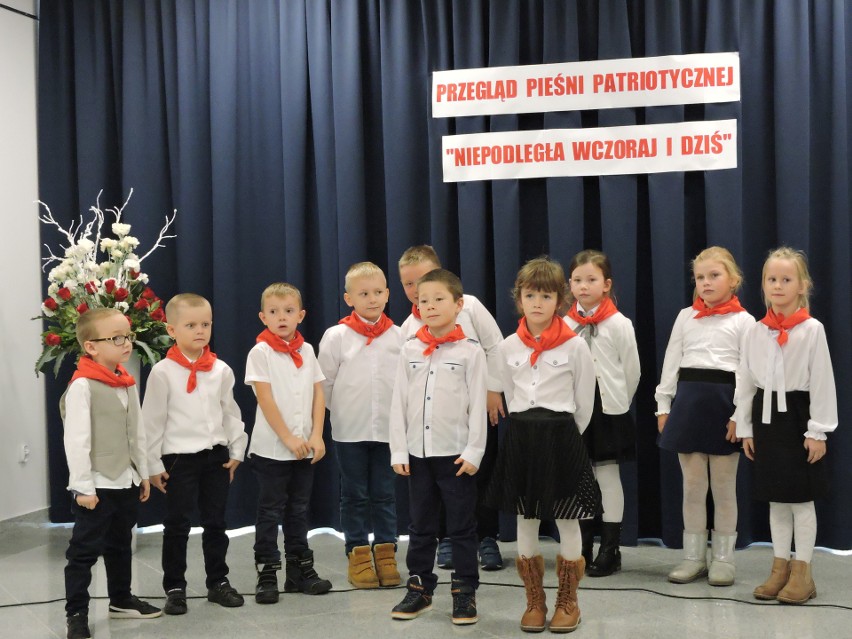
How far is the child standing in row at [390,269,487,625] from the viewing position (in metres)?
3.13

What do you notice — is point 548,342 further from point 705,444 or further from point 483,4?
point 483,4

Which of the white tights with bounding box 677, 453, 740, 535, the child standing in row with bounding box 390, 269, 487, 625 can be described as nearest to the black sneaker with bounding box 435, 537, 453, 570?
the child standing in row with bounding box 390, 269, 487, 625

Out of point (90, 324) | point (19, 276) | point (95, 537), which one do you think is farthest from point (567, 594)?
point (19, 276)

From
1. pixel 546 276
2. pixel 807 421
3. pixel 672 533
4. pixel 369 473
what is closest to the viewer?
pixel 546 276

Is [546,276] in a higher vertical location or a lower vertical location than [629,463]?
higher

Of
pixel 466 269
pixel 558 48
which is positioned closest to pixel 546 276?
pixel 466 269

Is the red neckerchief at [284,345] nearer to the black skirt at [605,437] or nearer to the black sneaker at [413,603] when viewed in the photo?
the black sneaker at [413,603]

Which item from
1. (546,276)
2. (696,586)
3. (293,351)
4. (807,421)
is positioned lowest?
(696,586)

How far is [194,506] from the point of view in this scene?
3.35m

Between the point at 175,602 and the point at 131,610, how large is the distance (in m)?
0.15

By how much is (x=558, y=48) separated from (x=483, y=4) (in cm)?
43

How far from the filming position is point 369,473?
3.70 m

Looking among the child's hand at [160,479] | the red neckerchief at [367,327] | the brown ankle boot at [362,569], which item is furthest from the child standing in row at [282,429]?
the child's hand at [160,479]

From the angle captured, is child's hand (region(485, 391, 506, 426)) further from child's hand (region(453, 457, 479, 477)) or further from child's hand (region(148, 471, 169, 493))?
child's hand (region(148, 471, 169, 493))
